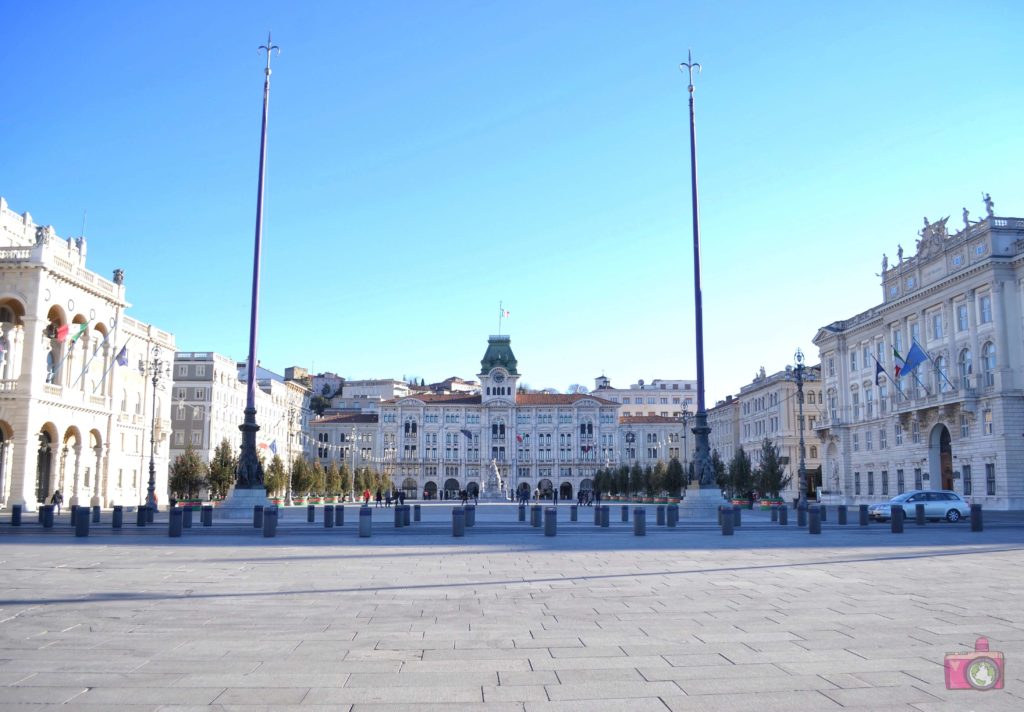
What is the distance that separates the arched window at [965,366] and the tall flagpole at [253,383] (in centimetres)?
4732

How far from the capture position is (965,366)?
6009cm

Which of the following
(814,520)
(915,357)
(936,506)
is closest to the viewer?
(814,520)

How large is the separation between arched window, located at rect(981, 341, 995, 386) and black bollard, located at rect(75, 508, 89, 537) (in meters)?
54.0

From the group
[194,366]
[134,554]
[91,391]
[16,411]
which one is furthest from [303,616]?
[194,366]

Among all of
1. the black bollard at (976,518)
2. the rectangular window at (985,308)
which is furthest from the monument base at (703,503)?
the rectangular window at (985,308)

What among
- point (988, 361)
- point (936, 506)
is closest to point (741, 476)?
point (988, 361)

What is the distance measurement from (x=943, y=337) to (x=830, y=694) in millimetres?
63114

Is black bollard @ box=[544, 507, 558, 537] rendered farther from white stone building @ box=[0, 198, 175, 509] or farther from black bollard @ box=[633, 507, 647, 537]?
white stone building @ box=[0, 198, 175, 509]

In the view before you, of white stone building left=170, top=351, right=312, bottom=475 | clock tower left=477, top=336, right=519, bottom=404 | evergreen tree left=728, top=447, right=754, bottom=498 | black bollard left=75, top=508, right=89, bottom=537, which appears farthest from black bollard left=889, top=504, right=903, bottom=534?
clock tower left=477, top=336, right=519, bottom=404

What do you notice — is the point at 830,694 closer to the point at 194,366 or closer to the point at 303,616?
the point at 303,616

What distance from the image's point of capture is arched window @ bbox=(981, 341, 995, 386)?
56.7 meters

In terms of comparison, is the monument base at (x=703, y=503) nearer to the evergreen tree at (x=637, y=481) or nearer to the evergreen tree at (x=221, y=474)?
the evergreen tree at (x=221, y=474)

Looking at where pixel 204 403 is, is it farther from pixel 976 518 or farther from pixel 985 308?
pixel 976 518

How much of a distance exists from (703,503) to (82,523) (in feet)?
78.5
